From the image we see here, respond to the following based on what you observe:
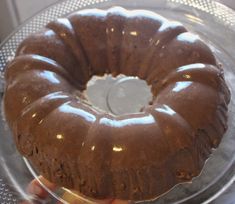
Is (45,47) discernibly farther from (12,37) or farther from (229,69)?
(229,69)

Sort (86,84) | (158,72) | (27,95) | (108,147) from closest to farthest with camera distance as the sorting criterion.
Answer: (108,147) → (27,95) → (158,72) → (86,84)

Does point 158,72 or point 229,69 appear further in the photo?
point 229,69

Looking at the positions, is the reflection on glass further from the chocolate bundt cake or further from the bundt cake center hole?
the bundt cake center hole

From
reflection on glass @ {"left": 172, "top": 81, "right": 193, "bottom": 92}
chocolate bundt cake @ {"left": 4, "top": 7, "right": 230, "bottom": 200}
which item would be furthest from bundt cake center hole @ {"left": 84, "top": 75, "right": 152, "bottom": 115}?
reflection on glass @ {"left": 172, "top": 81, "right": 193, "bottom": 92}

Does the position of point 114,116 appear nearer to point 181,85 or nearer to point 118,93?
point 181,85

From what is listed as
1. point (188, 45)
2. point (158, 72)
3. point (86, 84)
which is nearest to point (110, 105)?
point (86, 84)

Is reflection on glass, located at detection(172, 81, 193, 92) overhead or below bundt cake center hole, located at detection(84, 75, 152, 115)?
overhead
